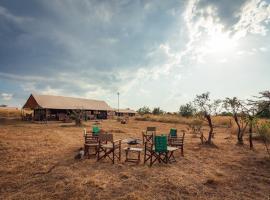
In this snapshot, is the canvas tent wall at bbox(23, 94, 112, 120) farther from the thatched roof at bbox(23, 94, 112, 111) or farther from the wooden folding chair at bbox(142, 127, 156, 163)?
the wooden folding chair at bbox(142, 127, 156, 163)

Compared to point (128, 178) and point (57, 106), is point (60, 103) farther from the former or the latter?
point (128, 178)

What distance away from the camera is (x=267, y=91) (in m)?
11.4

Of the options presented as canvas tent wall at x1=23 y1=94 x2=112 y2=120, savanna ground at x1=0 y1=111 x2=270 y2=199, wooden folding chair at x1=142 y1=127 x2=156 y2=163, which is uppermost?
canvas tent wall at x1=23 y1=94 x2=112 y2=120

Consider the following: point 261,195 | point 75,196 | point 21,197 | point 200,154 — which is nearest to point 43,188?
point 21,197

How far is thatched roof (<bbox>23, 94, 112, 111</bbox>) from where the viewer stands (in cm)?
3378

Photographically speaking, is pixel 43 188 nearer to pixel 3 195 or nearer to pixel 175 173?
pixel 3 195

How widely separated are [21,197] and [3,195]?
55cm

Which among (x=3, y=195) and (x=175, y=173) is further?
(x=175, y=173)

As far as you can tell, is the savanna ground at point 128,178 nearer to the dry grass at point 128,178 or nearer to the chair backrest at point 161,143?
the dry grass at point 128,178

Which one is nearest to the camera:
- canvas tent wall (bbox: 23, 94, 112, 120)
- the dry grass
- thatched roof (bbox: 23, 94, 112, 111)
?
the dry grass

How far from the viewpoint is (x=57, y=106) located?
3503 cm

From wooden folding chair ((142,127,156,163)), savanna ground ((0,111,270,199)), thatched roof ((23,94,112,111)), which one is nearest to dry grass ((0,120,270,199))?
savanna ground ((0,111,270,199))

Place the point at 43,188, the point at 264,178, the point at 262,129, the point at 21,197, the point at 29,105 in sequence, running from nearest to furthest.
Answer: the point at 21,197 → the point at 43,188 → the point at 264,178 → the point at 262,129 → the point at 29,105

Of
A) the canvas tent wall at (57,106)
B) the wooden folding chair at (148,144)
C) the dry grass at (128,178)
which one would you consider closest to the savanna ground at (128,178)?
the dry grass at (128,178)
